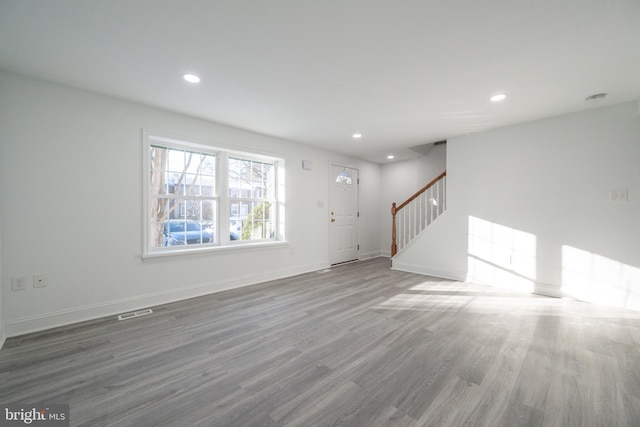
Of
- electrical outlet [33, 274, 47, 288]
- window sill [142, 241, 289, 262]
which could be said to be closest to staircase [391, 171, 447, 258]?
window sill [142, 241, 289, 262]

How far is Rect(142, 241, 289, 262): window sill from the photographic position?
10.3 ft

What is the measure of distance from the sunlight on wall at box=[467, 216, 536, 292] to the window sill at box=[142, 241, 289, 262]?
3267mm

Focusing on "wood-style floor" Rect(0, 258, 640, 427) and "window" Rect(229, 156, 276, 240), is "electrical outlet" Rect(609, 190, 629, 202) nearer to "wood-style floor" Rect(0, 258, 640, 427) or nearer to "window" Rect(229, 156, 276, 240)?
"wood-style floor" Rect(0, 258, 640, 427)

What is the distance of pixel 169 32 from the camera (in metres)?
1.83

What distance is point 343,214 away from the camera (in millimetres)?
5707

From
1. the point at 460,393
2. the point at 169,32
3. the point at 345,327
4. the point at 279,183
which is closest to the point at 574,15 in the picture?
the point at 460,393

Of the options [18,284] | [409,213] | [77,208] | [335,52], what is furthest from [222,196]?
[409,213]

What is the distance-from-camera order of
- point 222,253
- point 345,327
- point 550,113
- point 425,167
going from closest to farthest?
point 345,327
point 550,113
point 222,253
point 425,167

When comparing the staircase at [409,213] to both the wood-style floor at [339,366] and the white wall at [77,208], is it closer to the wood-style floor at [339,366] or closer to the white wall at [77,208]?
the wood-style floor at [339,366]

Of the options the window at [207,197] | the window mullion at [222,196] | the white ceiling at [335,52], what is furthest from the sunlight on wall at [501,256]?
the window mullion at [222,196]

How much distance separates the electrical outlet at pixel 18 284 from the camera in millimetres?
2367

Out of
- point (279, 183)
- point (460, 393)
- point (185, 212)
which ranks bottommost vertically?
point (460, 393)

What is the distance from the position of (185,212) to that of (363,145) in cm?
338

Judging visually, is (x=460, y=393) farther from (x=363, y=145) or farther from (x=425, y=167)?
(x=425, y=167)
